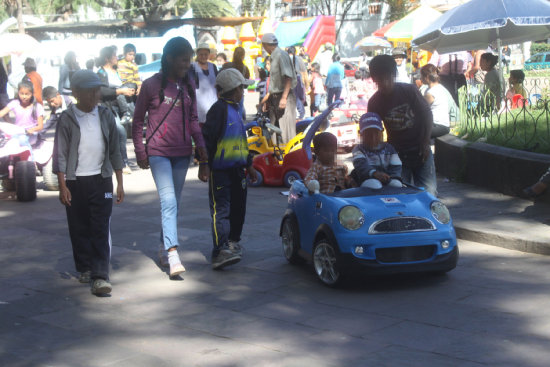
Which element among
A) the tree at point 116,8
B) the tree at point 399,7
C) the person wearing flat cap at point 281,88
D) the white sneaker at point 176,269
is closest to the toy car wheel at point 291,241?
the white sneaker at point 176,269

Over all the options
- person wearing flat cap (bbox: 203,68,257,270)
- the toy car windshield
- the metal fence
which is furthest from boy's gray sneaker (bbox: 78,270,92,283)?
the metal fence

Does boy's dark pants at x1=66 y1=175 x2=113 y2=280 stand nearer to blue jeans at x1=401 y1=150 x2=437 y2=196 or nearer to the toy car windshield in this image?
the toy car windshield

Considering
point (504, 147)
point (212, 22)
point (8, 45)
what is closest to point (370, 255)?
point (504, 147)

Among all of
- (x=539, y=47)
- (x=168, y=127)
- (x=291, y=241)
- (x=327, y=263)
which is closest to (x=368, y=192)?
(x=327, y=263)

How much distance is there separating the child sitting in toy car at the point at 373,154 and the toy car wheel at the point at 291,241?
741 mm

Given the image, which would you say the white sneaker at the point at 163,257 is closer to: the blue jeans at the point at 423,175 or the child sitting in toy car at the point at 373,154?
the child sitting in toy car at the point at 373,154

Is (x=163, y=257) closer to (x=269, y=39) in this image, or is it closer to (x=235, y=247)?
(x=235, y=247)

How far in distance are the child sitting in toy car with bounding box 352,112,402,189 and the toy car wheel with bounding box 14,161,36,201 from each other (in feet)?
18.6

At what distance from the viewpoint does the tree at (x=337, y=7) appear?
72500 mm

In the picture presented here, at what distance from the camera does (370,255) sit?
6141 mm

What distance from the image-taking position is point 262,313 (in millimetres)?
5820

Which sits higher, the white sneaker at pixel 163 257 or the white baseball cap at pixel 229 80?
the white baseball cap at pixel 229 80

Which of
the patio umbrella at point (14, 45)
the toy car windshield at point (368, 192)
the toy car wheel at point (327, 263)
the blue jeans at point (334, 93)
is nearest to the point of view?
the toy car wheel at point (327, 263)

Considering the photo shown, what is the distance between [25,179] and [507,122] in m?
7.12
